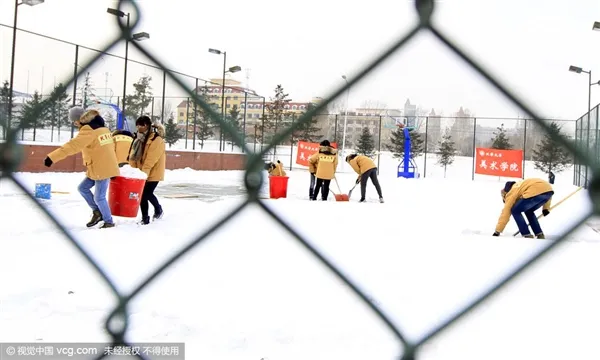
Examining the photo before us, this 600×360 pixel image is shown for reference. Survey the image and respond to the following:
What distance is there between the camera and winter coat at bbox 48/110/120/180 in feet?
15.5

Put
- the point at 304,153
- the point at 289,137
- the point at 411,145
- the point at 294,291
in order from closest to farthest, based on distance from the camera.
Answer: the point at 289,137 → the point at 294,291 → the point at 304,153 → the point at 411,145

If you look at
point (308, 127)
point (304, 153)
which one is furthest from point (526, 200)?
point (304, 153)

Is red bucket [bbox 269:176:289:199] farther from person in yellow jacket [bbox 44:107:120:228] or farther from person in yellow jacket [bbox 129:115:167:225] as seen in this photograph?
person in yellow jacket [bbox 44:107:120:228]

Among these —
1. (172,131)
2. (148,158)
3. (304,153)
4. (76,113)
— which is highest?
(172,131)

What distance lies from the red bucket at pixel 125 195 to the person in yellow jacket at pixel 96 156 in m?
0.22

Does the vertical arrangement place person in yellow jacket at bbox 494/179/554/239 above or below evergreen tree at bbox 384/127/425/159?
below

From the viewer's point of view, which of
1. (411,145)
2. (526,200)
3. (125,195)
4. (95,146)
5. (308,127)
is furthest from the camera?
(411,145)

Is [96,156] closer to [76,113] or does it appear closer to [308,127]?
[76,113]

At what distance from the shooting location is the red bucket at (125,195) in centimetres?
590

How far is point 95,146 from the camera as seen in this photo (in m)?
5.20

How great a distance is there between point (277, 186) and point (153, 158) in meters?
4.15

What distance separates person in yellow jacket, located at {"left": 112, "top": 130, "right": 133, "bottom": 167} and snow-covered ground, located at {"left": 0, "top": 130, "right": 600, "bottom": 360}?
1266mm

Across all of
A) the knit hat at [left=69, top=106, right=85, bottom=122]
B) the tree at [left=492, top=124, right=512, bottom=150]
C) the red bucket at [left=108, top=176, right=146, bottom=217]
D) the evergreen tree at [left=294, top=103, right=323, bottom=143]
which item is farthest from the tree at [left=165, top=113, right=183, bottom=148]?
the evergreen tree at [left=294, top=103, right=323, bottom=143]

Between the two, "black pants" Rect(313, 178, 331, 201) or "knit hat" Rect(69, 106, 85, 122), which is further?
"black pants" Rect(313, 178, 331, 201)
